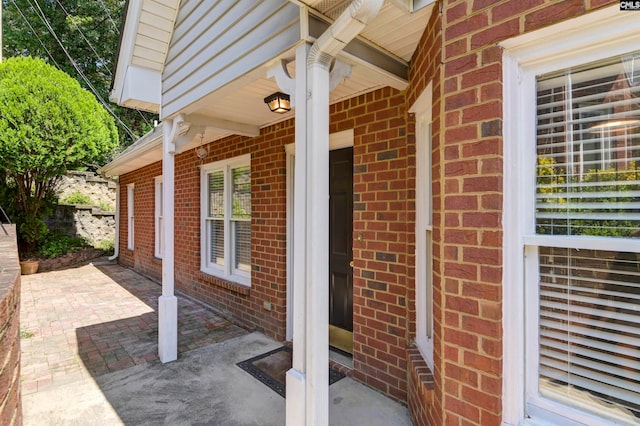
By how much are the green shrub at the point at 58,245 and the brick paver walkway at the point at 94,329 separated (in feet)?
6.64

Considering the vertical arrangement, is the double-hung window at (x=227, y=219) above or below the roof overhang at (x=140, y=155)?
below

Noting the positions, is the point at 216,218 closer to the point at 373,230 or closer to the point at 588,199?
the point at 373,230

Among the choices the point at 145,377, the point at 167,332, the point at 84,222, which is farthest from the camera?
the point at 84,222

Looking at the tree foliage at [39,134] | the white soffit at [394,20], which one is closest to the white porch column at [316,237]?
the white soffit at [394,20]

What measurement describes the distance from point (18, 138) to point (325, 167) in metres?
8.58

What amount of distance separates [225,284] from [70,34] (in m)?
16.9

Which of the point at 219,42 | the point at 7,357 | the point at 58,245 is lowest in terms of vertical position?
the point at 58,245

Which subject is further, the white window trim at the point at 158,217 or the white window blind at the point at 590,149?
the white window trim at the point at 158,217

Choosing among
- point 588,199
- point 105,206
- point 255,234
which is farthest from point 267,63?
→ point 105,206

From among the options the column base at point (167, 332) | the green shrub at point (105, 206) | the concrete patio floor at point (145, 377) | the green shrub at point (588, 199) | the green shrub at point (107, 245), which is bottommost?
the concrete patio floor at point (145, 377)

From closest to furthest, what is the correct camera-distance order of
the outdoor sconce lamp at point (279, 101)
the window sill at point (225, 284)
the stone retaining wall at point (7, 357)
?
the stone retaining wall at point (7, 357) → the outdoor sconce lamp at point (279, 101) → the window sill at point (225, 284)

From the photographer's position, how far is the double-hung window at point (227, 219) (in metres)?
4.74

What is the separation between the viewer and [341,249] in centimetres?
351

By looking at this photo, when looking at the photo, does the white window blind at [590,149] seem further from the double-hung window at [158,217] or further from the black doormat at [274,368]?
the double-hung window at [158,217]
